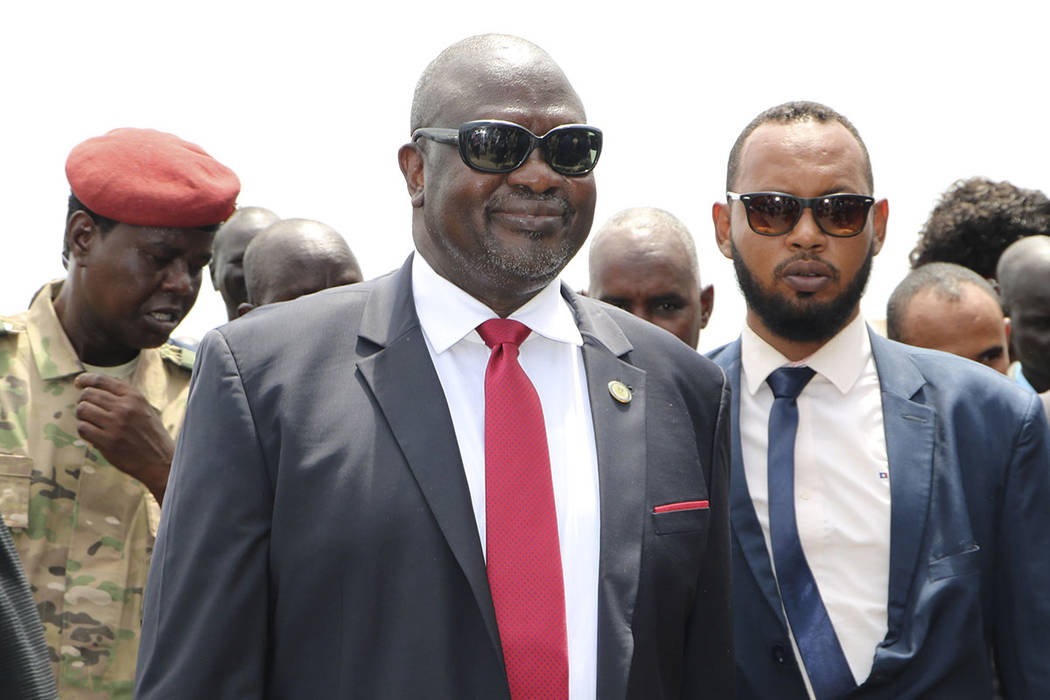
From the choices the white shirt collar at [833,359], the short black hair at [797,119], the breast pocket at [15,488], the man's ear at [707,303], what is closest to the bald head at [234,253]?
the man's ear at [707,303]

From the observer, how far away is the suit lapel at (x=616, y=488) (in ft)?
8.09

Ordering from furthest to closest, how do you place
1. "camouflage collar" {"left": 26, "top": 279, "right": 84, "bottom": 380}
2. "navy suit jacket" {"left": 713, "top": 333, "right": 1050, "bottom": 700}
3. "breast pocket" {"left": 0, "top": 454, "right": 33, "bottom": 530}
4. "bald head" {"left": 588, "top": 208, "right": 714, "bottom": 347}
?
"bald head" {"left": 588, "top": 208, "right": 714, "bottom": 347} → "camouflage collar" {"left": 26, "top": 279, "right": 84, "bottom": 380} → "breast pocket" {"left": 0, "top": 454, "right": 33, "bottom": 530} → "navy suit jacket" {"left": 713, "top": 333, "right": 1050, "bottom": 700}

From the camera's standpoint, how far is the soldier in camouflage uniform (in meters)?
3.67

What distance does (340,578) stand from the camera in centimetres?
237

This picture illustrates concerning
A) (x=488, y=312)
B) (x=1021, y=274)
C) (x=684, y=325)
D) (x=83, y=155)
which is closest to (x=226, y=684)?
(x=488, y=312)

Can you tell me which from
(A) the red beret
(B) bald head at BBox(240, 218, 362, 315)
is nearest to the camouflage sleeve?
(A) the red beret

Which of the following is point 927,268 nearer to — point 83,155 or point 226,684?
point 83,155

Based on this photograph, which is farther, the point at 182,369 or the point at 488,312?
the point at 182,369

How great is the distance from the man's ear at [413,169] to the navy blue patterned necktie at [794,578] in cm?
119

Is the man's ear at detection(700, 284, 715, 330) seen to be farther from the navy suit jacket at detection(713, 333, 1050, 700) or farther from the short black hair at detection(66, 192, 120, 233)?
the short black hair at detection(66, 192, 120, 233)

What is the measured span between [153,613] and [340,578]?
0.39 m

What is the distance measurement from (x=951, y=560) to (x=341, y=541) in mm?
1602

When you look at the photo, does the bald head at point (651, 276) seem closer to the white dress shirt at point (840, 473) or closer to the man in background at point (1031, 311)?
the white dress shirt at point (840, 473)

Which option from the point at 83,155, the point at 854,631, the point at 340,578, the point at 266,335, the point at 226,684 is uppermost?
the point at 83,155
